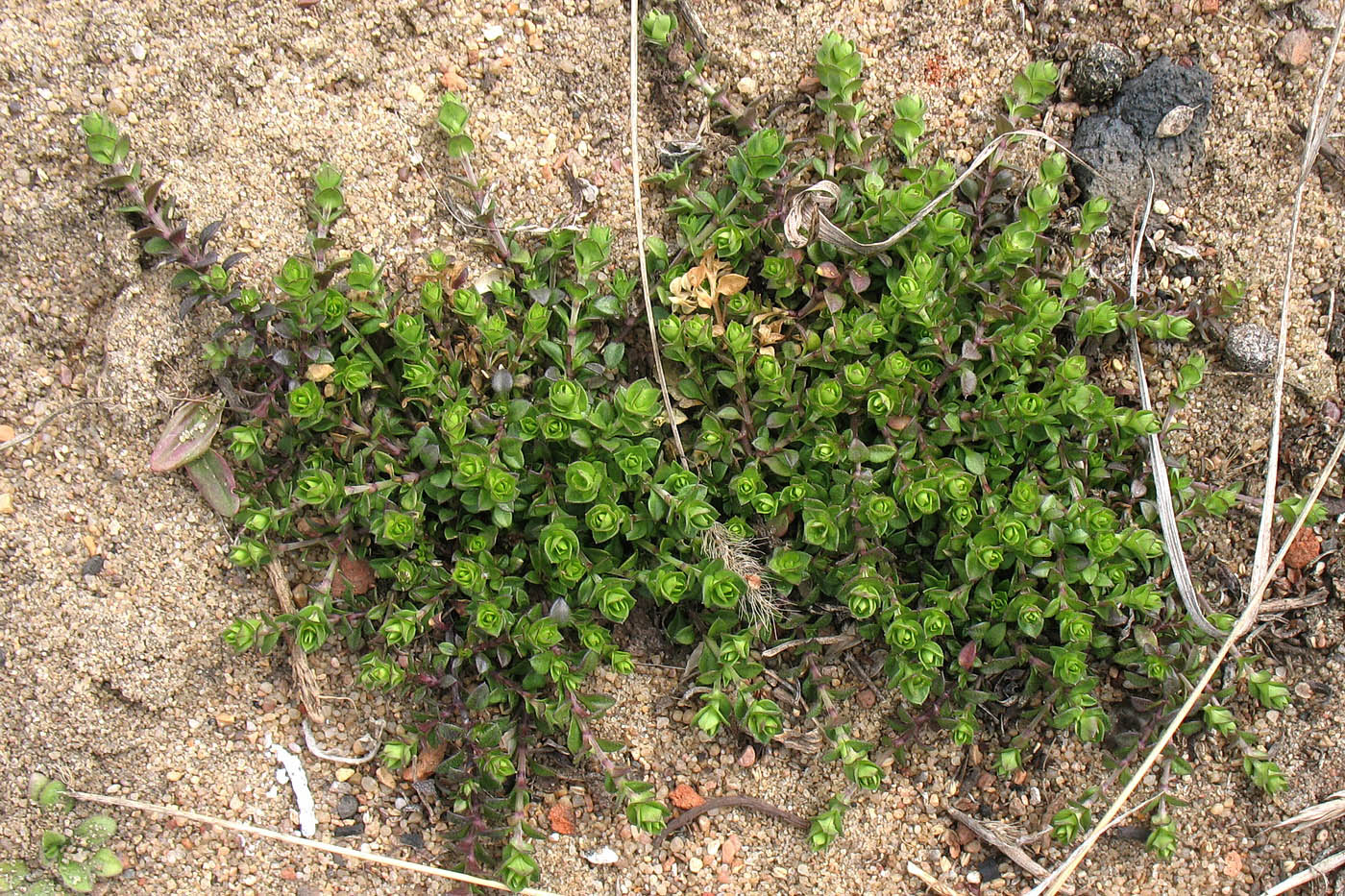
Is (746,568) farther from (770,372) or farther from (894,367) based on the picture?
Result: (894,367)

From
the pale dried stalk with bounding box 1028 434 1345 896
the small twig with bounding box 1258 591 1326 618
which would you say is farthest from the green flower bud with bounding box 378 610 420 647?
the small twig with bounding box 1258 591 1326 618

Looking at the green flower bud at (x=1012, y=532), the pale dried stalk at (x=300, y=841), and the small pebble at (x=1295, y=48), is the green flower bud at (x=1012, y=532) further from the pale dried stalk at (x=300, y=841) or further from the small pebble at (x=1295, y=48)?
the small pebble at (x=1295, y=48)

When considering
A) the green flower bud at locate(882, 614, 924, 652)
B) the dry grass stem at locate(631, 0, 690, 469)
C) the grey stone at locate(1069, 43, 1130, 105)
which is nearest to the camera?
the green flower bud at locate(882, 614, 924, 652)

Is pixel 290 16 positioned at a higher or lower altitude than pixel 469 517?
higher

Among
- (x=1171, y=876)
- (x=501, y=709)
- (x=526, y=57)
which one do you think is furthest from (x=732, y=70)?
(x=1171, y=876)

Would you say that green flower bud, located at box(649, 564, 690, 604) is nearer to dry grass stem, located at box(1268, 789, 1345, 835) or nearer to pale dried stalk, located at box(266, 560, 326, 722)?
pale dried stalk, located at box(266, 560, 326, 722)

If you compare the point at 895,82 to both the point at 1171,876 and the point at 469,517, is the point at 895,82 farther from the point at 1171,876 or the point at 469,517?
the point at 1171,876
